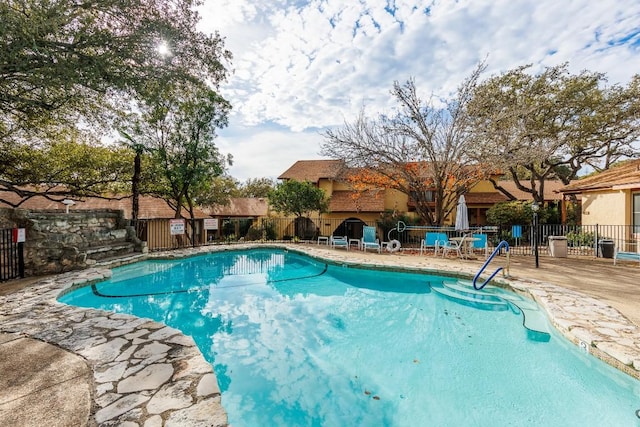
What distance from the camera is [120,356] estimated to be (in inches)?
137

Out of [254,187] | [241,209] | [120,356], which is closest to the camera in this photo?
[120,356]

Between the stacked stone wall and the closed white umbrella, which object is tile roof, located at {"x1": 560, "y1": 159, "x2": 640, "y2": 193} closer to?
the closed white umbrella

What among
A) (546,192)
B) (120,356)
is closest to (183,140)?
(120,356)

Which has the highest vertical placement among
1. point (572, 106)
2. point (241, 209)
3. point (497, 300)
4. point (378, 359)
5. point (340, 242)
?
point (572, 106)

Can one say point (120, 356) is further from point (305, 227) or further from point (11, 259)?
point (305, 227)

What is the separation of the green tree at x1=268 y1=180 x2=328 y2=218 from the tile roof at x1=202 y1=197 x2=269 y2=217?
9.27 meters

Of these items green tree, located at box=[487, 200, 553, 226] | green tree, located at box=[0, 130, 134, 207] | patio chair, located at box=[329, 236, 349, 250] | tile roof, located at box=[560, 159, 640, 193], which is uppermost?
green tree, located at box=[0, 130, 134, 207]

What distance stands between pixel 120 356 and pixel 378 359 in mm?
3513

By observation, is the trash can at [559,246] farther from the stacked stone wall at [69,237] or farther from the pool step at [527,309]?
the stacked stone wall at [69,237]

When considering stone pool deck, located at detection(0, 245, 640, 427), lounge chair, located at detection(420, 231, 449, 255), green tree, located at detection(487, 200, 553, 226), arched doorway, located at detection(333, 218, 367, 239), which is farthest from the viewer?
arched doorway, located at detection(333, 218, 367, 239)

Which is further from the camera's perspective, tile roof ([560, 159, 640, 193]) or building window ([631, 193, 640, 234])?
building window ([631, 193, 640, 234])

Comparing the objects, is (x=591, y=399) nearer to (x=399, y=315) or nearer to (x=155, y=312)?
(x=399, y=315)

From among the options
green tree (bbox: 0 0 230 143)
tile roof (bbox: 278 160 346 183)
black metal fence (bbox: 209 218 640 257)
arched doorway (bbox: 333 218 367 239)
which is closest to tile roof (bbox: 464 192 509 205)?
black metal fence (bbox: 209 218 640 257)

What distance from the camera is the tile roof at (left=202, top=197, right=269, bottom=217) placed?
28227 mm
